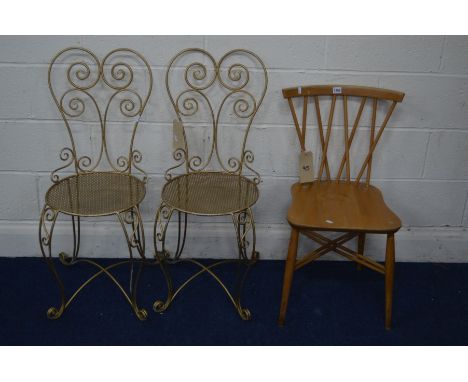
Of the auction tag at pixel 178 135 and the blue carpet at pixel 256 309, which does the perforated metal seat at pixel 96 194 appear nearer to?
the auction tag at pixel 178 135

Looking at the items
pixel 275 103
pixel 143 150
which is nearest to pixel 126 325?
pixel 143 150

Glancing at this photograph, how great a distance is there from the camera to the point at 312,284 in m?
2.21

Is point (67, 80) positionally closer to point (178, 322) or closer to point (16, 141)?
point (16, 141)

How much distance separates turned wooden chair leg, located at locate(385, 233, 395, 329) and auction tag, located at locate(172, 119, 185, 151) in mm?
901

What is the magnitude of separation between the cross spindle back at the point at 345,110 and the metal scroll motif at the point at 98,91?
65 centimetres

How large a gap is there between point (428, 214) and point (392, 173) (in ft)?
0.96

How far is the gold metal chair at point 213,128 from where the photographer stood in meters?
2.00

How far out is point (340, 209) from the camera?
185 centimetres

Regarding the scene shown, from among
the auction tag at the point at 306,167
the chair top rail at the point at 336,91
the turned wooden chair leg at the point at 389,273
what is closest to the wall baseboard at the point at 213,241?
the auction tag at the point at 306,167

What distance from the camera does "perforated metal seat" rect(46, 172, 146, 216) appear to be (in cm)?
185

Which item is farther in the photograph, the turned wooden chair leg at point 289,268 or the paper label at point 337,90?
the paper label at point 337,90

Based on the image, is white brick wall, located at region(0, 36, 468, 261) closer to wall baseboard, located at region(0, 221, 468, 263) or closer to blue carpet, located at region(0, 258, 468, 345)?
wall baseboard, located at region(0, 221, 468, 263)

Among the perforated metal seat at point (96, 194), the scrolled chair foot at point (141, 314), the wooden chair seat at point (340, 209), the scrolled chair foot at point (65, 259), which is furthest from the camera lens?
the scrolled chair foot at point (65, 259)

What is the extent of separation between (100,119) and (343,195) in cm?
108
